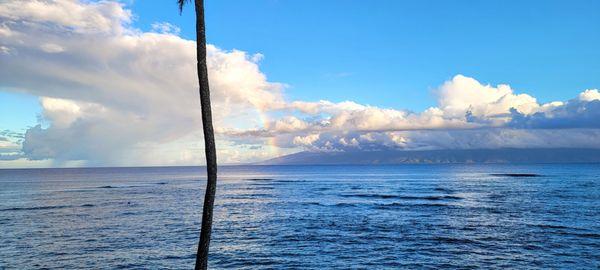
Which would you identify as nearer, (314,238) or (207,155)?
(207,155)

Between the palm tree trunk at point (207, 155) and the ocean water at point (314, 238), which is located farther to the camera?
the ocean water at point (314, 238)

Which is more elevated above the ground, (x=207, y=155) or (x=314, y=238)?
(x=207, y=155)

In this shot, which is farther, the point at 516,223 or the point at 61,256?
the point at 516,223

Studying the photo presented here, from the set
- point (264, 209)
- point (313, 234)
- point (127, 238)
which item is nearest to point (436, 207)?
point (264, 209)

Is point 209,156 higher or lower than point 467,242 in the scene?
higher

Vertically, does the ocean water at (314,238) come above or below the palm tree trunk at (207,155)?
below

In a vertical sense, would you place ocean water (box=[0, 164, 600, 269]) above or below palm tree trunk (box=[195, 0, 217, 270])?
below

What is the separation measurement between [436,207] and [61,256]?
46.4 meters

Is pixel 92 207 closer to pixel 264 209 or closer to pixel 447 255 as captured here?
pixel 264 209

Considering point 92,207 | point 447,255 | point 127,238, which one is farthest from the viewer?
point 92,207

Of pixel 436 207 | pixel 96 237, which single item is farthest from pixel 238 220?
pixel 436 207

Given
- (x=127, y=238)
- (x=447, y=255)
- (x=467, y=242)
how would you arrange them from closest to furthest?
(x=447, y=255) < (x=467, y=242) < (x=127, y=238)

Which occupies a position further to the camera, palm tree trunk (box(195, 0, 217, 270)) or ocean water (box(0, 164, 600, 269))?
ocean water (box(0, 164, 600, 269))

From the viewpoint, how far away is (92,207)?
6388cm
